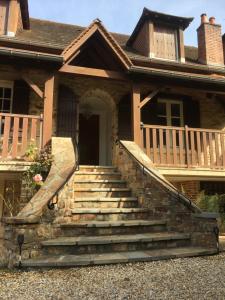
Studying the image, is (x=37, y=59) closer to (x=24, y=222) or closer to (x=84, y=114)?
(x=84, y=114)

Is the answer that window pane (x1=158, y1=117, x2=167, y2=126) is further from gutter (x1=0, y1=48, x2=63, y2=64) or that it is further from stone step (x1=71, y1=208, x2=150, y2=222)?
stone step (x1=71, y1=208, x2=150, y2=222)

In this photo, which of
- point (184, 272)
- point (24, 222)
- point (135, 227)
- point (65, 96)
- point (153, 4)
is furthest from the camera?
point (153, 4)

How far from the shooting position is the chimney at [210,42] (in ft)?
37.0

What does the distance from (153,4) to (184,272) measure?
10331 millimetres

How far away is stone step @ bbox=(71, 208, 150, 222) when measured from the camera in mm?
5410

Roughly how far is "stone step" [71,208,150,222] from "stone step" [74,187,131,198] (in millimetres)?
818

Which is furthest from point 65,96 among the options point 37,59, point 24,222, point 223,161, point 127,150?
point 24,222

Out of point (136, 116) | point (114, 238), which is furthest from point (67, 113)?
point (114, 238)

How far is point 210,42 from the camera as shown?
11.5m

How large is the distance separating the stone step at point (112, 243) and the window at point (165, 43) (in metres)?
7.58

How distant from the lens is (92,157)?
1042cm

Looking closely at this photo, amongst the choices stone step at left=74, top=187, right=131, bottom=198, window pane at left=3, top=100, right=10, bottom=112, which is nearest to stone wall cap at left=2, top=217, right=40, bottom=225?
stone step at left=74, top=187, right=131, bottom=198

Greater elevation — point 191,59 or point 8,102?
point 191,59

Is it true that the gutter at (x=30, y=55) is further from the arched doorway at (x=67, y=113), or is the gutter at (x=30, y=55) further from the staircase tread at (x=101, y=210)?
the staircase tread at (x=101, y=210)
